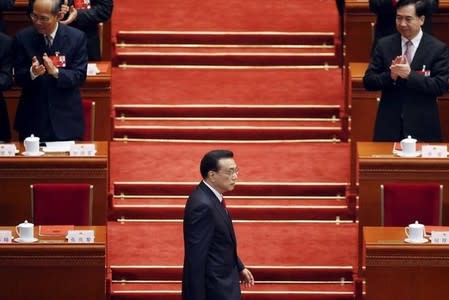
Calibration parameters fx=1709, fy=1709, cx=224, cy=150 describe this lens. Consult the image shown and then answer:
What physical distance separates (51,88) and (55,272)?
4.00ft

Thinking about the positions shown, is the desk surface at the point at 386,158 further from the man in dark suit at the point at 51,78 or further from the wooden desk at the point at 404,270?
the man in dark suit at the point at 51,78

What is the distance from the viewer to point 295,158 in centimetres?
917

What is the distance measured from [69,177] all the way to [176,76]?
157 centimetres

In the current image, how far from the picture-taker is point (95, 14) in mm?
9281

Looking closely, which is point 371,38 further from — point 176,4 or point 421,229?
point 421,229

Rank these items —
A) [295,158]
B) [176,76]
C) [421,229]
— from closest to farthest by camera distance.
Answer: [421,229] < [295,158] < [176,76]

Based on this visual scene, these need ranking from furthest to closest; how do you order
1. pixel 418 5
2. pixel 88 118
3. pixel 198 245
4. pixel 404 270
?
pixel 88 118, pixel 418 5, pixel 404 270, pixel 198 245

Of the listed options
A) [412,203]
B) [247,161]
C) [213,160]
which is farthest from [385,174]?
[213,160]

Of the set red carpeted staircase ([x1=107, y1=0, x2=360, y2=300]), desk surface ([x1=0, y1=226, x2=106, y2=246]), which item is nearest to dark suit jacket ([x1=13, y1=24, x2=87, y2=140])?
red carpeted staircase ([x1=107, y1=0, x2=360, y2=300])

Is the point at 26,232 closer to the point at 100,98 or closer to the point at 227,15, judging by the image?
the point at 100,98

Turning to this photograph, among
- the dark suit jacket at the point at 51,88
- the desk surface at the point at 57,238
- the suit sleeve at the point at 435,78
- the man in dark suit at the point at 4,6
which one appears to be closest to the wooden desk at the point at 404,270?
the suit sleeve at the point at 435,78

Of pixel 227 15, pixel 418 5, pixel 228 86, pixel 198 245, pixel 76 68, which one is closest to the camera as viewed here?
pixel 198 245

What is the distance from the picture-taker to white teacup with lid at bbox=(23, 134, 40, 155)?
8.38 metres

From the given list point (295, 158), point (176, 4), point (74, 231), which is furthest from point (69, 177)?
point (176, 4)
